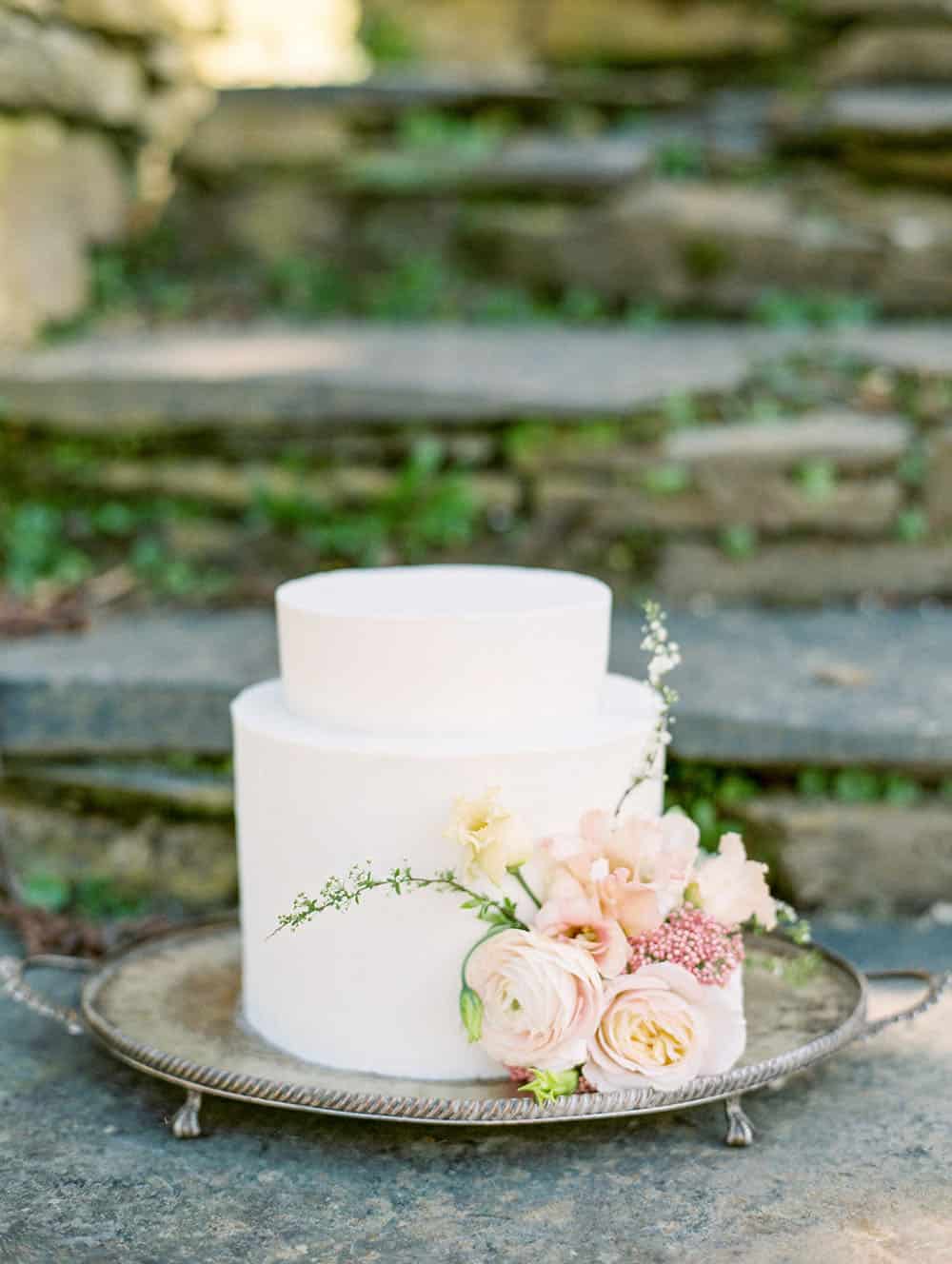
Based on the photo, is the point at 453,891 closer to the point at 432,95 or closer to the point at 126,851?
the point at 126,851

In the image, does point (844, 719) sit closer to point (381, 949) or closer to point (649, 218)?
point (381, 949)

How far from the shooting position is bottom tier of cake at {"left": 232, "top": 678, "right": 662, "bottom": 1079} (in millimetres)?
1486

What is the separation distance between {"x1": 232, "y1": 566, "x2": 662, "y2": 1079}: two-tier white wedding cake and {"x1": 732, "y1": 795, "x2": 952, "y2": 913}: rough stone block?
619 mm

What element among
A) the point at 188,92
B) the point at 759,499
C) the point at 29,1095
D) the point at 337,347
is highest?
the point at 188,92

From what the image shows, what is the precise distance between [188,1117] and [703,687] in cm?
99

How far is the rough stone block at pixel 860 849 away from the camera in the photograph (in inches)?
84.7

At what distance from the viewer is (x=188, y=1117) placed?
154cm

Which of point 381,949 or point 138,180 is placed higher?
point 138,180

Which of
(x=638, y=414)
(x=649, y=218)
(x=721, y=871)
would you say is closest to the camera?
(x=721, y=871)

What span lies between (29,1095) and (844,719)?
113cm

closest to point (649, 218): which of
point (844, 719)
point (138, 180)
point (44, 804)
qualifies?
point (138, 180)

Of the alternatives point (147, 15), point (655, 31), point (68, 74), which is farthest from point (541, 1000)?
point (655, 31)

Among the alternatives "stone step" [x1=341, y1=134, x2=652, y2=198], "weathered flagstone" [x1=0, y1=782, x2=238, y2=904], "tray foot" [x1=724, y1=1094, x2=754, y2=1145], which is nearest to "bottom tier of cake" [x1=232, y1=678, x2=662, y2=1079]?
"tray foot" [x1=724, y1=1094, x2=754, y2=1145]

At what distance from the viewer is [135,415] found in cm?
278
